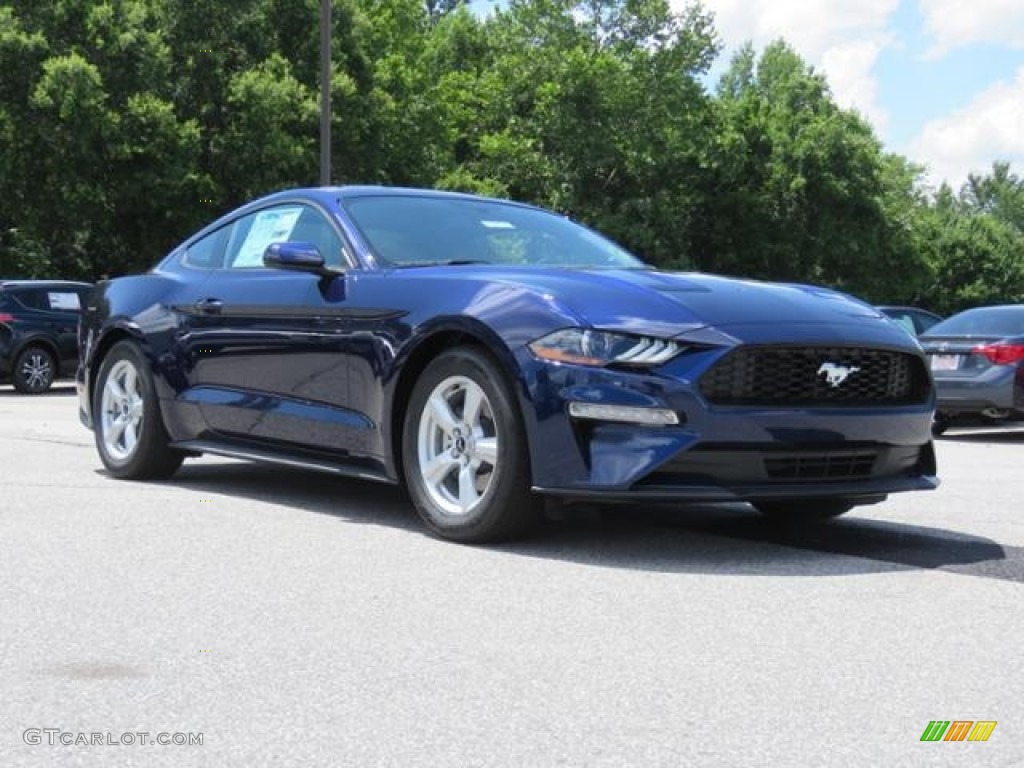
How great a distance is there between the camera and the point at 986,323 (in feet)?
49.0

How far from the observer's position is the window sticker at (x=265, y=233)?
733 centimetres

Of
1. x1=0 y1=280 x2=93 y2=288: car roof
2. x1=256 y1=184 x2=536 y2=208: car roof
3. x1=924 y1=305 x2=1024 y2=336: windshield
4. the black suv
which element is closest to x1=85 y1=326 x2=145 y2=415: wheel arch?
x1=256 y1=184 x2=536 y2=208: car roof

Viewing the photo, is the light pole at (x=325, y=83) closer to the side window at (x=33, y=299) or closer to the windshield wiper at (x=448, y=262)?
the side window at (x=33, y=299)

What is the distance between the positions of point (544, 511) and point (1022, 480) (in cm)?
472

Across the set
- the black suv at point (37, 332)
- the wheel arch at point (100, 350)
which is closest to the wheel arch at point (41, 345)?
the black suv at point (37, 332)

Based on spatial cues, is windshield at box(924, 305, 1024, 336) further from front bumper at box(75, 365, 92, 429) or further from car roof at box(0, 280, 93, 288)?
car roof at box(0, 280, 93, 288)

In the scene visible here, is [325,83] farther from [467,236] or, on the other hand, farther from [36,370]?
[467,236]

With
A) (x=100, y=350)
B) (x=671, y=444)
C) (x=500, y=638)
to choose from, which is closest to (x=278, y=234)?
(x=100, y=350)

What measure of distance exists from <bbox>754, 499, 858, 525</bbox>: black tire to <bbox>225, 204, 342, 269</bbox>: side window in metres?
2.26

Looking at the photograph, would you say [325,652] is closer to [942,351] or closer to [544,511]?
[544,511]

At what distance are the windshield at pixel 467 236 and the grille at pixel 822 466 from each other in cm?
158

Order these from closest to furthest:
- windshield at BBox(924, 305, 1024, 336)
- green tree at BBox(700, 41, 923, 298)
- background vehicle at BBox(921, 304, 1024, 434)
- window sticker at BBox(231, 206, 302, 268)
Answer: window sticker at BBox(231, 206, 302, 268), background vehicle at BBox(921, 304, 1024, 434), windshield at BBox(924, 305, 1024, 336), green tree at BBox(700, 41, 923, 298)

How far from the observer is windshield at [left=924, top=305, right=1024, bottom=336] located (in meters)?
14.7

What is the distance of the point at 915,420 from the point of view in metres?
6.00
